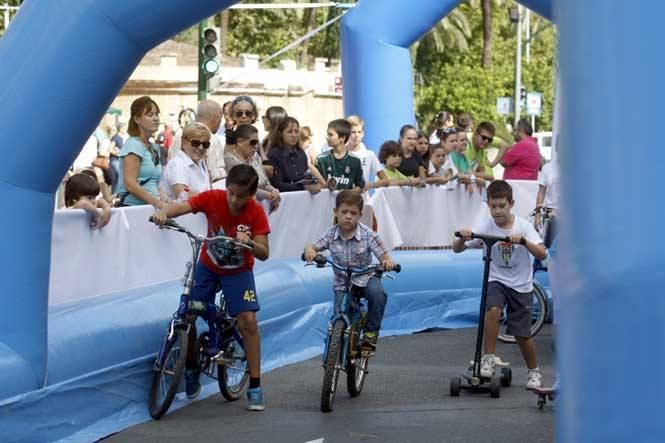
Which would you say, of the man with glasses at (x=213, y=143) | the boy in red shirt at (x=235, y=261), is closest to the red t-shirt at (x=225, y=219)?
the boy in red shirt at (x=235, y=261)

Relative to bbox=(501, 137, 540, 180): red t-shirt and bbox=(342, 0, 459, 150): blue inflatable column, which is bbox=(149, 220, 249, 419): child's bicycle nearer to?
bbox=(342, 0, 459, 150): blue inflatable column

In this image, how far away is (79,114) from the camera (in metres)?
7.17

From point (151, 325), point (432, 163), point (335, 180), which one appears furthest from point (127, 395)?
point (432, 163)

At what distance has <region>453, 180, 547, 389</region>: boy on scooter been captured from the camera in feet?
30.9

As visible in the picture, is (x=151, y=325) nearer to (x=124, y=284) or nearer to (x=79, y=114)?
(x=124, y=284)

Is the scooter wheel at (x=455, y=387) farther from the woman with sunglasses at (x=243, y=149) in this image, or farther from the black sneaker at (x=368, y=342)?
the woman with sunglasses at (x=243, y=149)

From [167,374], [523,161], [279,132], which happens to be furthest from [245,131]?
[523,161]

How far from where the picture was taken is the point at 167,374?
27.3 ft

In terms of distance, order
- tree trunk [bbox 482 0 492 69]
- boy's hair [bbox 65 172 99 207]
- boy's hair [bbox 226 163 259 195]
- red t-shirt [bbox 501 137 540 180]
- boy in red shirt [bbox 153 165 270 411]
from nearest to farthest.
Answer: boy's hair [bbox 226 163 259 195]
boy in red shirt [bbox 153 165 270 411]
boy's hair [bbox 65 172 99 207]
red t-shirt [bbox 501 137 540 180]
tree trunk [bbox 482 0 492 69]

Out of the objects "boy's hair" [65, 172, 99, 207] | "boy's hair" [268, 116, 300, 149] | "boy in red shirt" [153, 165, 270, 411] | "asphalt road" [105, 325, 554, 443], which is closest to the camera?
"asphalt road" [105, 325, 554, 443]

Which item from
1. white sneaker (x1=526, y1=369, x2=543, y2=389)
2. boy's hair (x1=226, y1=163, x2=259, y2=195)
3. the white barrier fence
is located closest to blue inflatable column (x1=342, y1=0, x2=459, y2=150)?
the white barrier fence

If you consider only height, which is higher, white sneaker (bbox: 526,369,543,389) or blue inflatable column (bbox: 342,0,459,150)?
blue inflatable column (bbox: 342,0,459,150)

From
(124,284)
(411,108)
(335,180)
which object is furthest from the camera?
(411,108)

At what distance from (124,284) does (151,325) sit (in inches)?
29.4
